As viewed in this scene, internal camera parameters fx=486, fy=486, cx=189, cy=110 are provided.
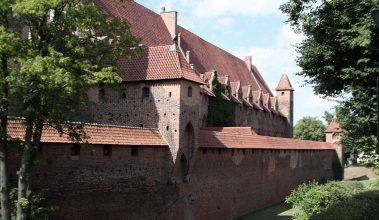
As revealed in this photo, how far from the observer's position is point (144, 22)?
39.0m

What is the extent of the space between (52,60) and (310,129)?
7187 centimetres

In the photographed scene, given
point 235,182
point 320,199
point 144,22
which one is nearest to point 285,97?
point 144,22

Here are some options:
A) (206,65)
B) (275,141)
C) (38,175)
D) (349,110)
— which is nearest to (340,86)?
(349,110)

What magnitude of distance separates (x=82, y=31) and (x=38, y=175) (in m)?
5.76

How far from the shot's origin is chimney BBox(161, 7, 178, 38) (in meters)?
42.4

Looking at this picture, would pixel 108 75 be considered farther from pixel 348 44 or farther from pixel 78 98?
pixel 348 44

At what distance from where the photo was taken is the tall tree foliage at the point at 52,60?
1213 centimetres

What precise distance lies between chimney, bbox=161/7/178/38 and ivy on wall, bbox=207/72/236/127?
249 inches

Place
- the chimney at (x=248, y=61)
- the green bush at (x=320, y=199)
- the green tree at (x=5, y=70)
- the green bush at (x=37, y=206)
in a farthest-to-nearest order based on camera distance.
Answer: the chimney at (x=248, y=61) < the green bush at (x=320, y=199) < the green bush at (x=37, y=206) < the green tree at (x=5, y=70)

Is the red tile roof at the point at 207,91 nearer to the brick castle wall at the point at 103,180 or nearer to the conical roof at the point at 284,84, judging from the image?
the brick castle wall at the point at 103,180

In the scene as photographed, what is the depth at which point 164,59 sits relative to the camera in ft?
77.2

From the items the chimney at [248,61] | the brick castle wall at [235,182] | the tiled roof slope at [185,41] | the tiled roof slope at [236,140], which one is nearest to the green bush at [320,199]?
the brick castle wall at [235,182]

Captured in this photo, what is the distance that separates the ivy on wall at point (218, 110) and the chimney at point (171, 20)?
6.31 meters

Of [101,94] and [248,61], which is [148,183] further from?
[248,61]
